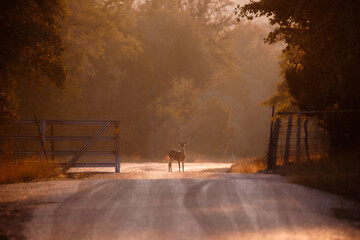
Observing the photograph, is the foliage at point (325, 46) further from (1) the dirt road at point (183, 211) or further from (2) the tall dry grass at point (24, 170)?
(2) the tall dry grass at point (24, 170)

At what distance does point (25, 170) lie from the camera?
19.4 metres

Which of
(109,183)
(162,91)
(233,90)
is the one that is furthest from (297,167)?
(233,90)

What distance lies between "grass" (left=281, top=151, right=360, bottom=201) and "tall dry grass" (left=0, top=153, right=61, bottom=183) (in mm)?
7658

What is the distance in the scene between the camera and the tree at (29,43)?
19.5 m

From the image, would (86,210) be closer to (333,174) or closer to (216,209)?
(216,209)

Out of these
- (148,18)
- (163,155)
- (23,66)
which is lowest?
(163,155)

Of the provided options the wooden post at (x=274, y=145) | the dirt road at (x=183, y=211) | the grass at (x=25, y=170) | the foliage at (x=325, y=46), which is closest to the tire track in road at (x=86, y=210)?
the dirt road at (x=183, y=211)

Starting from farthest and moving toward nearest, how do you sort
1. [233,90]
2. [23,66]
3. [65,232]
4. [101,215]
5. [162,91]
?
[233,90], [162,91], [23,66], [101,215], [65,232]

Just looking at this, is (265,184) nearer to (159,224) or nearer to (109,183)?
(109,183)

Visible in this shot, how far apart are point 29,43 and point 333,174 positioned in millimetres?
10301

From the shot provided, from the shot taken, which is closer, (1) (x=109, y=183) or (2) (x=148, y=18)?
(1) (x=109, y=183)

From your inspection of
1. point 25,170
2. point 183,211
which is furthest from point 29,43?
point 183,211

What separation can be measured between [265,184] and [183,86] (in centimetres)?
4334

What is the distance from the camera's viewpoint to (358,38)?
17828mm
